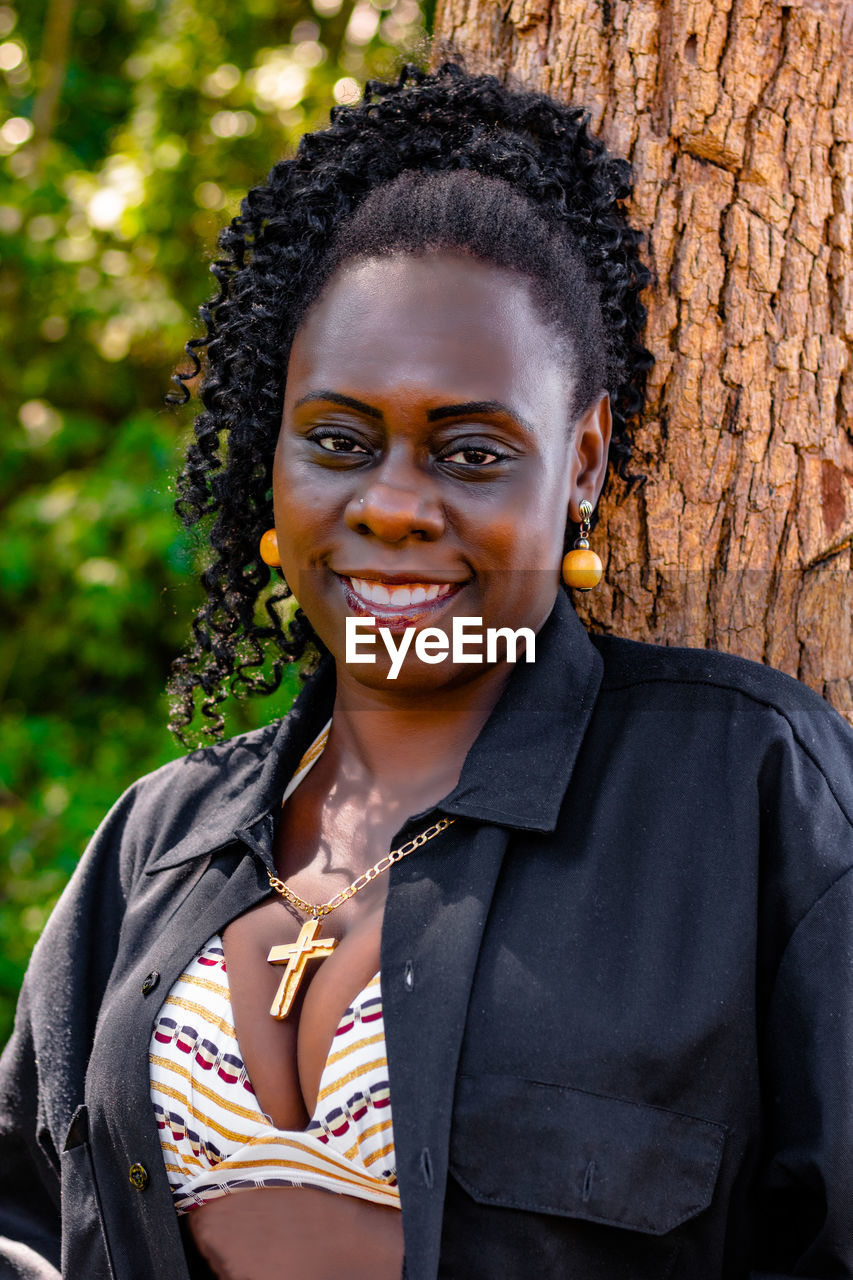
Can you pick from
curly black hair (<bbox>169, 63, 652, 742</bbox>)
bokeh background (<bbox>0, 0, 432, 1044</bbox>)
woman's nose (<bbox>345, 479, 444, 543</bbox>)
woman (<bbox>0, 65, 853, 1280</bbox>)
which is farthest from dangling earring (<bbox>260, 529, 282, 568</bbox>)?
bokeh background (<bbox>0, 0, 432, 1044</bbox>)

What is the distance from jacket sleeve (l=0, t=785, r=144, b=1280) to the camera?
7.16 feet

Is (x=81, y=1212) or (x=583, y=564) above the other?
(x=583, y=564)

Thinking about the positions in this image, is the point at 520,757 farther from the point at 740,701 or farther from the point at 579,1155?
the point at 579,1155

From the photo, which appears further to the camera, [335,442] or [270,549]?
[270,549]

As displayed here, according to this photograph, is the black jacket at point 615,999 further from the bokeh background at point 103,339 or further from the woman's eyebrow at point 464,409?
the bokeh background at point 103,339

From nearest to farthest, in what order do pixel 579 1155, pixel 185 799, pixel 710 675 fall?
pixel 579 1155 < pixel 710 675 < pixel 185 799

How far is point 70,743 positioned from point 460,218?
128 inches

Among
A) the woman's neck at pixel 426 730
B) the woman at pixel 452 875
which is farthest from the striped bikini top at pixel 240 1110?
the woman's neck at pixel 426 730

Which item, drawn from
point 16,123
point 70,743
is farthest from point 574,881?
point 16,123

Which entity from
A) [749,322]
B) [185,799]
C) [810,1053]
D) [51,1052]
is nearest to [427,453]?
[749,322]

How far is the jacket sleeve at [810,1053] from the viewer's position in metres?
1.57

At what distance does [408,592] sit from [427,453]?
211 millimetres

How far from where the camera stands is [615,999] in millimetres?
1621

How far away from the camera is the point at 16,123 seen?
5.06m
